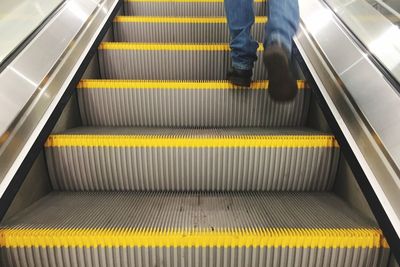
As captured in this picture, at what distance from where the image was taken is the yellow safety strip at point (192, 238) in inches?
40.2

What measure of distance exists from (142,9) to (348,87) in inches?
73.5

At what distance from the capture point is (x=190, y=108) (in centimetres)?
167

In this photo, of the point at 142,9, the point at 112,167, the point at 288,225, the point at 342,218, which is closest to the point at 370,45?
the point at 342,218

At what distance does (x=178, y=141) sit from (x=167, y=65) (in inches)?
30.6

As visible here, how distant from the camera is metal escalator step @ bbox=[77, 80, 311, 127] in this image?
1646 mm

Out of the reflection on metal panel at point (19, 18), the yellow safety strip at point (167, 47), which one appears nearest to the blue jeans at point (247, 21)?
the yellow safety strip at point (167, 47)

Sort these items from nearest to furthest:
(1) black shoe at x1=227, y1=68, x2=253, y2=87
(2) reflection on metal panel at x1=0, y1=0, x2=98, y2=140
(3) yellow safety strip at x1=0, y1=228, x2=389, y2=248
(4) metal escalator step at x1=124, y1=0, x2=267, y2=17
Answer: (3) yellow safety strip at x1=0, y1=228, x2=389, y2=248 < (2) reflection on metal panel at x1=0, y1=0, x2=98, y2=140 < (1) black shoe at x1=227, y1=68, x2=253, y2=87 < (4) metal escalator step at x1=124, y1=0, x2=267, y2=17

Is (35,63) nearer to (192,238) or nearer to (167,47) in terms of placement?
(167,47)

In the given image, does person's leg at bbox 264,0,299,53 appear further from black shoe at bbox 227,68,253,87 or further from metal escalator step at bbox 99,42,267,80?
metal escalator step at bbox 99,42,267,80

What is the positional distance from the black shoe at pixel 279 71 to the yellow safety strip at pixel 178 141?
0.19 m

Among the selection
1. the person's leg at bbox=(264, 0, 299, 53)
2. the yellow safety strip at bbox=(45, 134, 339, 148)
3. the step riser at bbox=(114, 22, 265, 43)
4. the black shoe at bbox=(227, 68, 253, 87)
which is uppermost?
the person's leg at bbox=(264, 0, 299, 53)

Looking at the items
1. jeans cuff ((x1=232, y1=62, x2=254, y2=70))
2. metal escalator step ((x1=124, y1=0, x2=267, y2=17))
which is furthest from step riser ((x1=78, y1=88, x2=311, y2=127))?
metal escalator step ((x1=124, y1=0, x2=267, y2=17))

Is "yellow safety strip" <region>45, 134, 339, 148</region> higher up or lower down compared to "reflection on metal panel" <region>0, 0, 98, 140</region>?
lower down

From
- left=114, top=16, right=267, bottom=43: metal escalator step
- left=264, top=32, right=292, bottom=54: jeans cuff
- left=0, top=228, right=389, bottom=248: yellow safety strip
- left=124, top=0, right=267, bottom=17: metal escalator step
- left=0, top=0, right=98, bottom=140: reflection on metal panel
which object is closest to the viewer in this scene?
left=0, top=228, right=389, bottom=248: yellow safety strip
